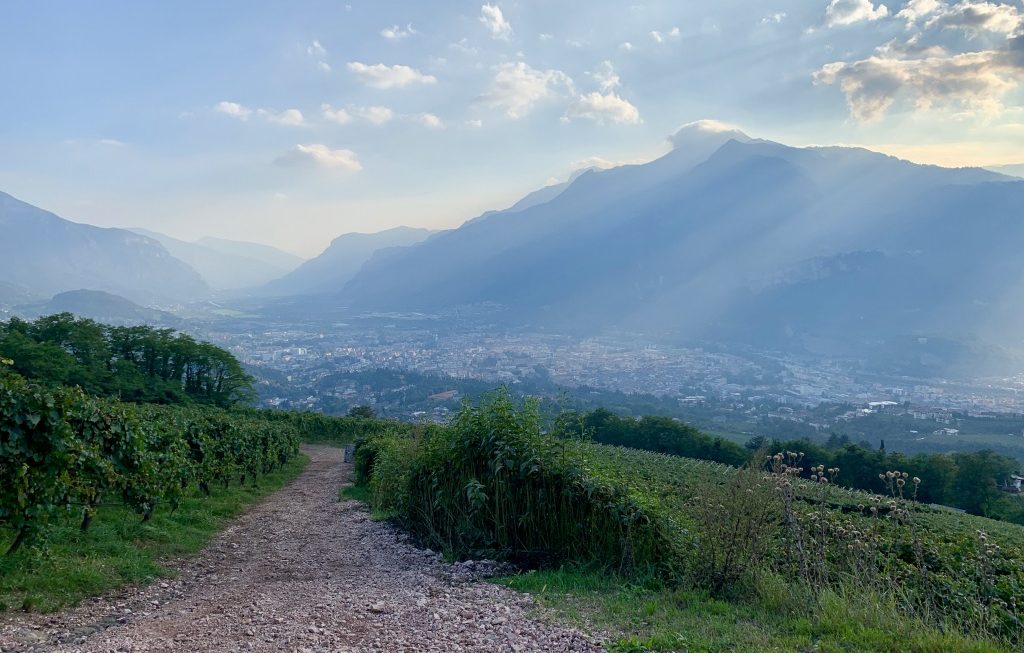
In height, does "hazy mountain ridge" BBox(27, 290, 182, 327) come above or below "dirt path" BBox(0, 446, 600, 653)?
below

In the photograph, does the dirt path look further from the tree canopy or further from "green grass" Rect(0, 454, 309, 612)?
the tree canopy

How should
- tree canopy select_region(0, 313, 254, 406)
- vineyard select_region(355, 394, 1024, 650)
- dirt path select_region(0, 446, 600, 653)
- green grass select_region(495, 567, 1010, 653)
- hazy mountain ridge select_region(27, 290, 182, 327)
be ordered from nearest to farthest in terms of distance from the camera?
green grass select_region(495, 567, 1010, 653) → dirt path select_region(0, 446, 600, 653) → vineyard select_region(355, 394, 1024, 650) → tree canopy select_region(0, 313, 254, 406) → hazy mountain ridge select_region(27, 290, 182, 327)

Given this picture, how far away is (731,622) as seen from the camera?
5.15 metres

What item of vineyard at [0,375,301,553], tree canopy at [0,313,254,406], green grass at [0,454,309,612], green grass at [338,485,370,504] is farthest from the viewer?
tree canopy at [0,313,254,406]

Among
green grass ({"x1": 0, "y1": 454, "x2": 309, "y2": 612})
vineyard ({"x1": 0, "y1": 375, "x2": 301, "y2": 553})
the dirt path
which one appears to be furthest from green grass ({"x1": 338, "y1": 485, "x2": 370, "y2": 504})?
the dirt path

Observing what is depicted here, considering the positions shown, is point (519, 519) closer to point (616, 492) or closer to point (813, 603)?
point (616, 492)

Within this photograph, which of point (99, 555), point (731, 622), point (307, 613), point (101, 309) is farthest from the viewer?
point (101, 309)

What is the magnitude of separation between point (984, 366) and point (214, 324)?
667ft

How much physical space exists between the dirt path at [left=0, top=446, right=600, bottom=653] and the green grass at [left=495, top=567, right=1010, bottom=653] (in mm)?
409

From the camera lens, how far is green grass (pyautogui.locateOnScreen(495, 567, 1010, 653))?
440 centimetres

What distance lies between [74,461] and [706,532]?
779cm

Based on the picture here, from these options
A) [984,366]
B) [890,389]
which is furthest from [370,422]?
[984,366]

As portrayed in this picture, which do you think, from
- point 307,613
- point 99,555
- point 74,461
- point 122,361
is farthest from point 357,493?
point 122,361

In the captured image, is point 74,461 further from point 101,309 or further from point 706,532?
point 101,309
